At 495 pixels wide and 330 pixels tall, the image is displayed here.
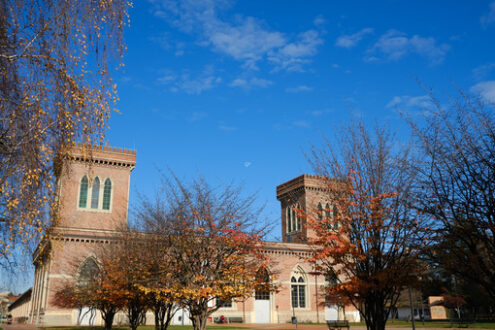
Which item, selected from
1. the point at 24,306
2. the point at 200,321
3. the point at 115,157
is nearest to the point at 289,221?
the point at 115,157

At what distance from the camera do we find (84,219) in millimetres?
40938

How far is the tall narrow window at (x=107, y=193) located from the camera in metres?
42.3

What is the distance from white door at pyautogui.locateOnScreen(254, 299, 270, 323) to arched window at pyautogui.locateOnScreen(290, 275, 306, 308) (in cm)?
280

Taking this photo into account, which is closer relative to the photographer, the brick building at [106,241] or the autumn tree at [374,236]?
the autumn tree at [374,236]

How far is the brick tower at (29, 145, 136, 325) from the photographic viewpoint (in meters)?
34.6

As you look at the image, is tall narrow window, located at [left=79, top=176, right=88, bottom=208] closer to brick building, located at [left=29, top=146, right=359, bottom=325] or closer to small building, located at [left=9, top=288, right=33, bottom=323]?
brick building, located at [left=29, top=146, right=359, bottom=325]

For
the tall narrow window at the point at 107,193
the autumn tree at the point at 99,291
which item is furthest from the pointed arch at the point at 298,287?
the autumn tree at the point at 99,291

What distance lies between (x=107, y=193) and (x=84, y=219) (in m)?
3.21

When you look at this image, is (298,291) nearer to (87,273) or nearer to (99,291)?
(87,273)

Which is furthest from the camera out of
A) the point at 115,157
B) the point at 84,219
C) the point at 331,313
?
the point at 331,313

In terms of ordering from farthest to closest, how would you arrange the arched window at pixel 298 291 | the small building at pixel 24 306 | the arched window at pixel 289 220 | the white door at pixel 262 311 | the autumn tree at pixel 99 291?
the small building at pixel 24 306, the arched window at pixel 289 220, the arched window at pixel 298 291, the white door at pixel 262 311, the autumn tree at pixel 99 291

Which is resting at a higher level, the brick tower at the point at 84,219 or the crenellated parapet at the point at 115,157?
the crenellated parapet at the point at 115,157

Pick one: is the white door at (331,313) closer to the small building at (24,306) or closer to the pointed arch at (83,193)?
the pointed arch at (83,193)

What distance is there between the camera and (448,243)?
11352 mm
